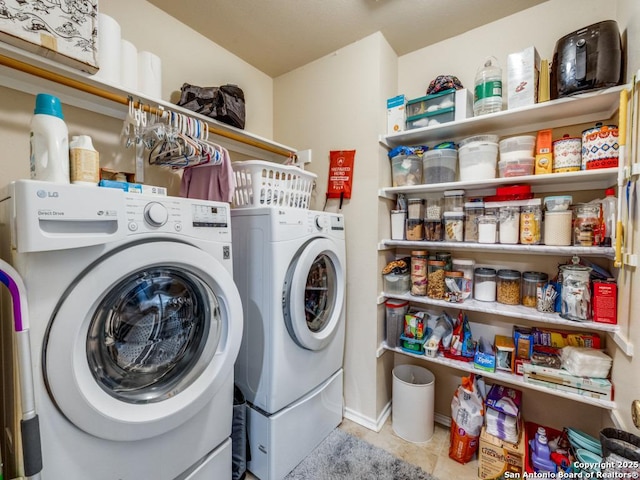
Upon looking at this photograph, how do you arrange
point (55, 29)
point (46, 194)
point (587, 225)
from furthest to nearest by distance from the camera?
point (587, 225), point (55, 29), point (46, 194)

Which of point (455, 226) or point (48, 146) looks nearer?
point (48, 146)

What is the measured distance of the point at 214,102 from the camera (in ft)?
4.80

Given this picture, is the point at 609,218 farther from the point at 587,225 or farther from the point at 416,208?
the point at 416,208

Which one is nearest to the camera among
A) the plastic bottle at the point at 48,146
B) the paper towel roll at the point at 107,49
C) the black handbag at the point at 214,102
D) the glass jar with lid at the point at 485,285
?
the plastic bottle at the point at 48,146

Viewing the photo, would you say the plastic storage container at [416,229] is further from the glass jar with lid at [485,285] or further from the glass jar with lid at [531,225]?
the glass jar with lid at [531,225]

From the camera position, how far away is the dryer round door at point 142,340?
705 millimetres

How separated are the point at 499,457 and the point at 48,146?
2186mm

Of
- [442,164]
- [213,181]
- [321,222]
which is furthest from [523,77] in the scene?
[213,181]

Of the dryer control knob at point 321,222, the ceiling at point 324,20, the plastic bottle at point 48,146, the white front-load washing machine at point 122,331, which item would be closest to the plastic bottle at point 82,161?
the plastic bottle at point 48,146

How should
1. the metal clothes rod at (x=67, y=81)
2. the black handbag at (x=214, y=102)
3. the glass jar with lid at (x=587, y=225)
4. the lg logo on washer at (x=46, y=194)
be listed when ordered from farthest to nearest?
the black handbag at (x=214, y=102) → the glass jar with lid at (x=587, y=225) → the metal clothes rod at (x=67, y=81) → the lg logo on washer at (x=46, y=194)

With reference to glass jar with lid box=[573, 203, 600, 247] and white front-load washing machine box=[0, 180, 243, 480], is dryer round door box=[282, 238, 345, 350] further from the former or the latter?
glass jar with lid box=[573, 203, 600, 247]

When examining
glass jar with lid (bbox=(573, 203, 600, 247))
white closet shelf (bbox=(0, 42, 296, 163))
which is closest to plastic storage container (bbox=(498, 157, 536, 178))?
glass jar with lid (bbox=(573, 203, 600, 247))

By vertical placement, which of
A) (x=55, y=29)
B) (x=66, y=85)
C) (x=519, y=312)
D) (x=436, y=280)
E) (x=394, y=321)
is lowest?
(x=394, y=321)

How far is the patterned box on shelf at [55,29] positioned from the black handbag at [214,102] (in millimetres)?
438
